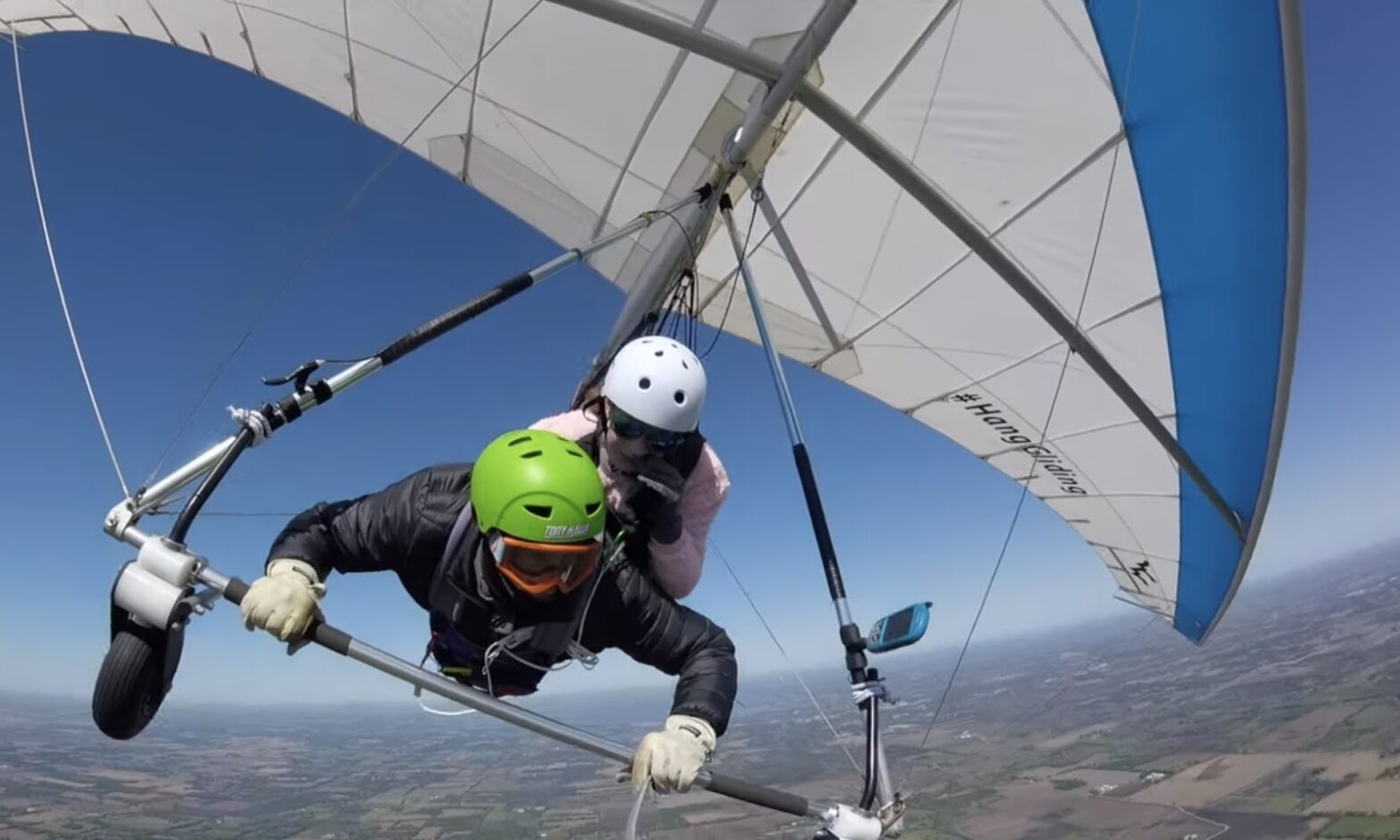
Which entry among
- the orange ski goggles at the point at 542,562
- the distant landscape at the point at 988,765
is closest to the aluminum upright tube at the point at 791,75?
the orange ski goggles at the point at 542,562

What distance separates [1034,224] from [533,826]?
4045 centimetres

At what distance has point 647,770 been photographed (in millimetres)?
1504

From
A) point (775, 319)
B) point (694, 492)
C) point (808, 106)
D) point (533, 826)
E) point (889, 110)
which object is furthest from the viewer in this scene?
point (533, 826)

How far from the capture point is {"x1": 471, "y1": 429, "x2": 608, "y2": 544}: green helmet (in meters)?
1.73

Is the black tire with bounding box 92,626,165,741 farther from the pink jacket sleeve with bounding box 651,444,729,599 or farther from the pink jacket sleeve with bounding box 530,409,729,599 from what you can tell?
the pink jacket sleeve with bounding box 651,444,729,599

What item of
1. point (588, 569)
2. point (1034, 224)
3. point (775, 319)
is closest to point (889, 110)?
point (1034, 224)

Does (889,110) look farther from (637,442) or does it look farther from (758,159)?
(637,442)

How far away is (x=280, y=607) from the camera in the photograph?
146cm

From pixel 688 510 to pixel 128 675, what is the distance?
152 cm

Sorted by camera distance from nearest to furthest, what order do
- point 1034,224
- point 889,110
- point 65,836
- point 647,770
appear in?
point 647,770 → point 889,110 → point 1034,224 → point 65,836

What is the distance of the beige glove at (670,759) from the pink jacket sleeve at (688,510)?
0.70 metres

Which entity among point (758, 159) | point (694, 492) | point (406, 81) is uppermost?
point (406, 81)

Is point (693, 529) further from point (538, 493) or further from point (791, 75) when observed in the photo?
point (791, 75)

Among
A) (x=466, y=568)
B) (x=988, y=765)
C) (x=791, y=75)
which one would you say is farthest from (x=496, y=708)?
(x=988, y=765)
